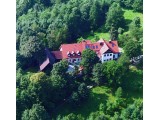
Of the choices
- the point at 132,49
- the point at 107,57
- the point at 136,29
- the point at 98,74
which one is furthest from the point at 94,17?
the point at 98,74

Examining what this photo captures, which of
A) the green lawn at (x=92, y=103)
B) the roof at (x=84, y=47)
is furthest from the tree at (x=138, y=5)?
the green lawn at (x=92, y=103)

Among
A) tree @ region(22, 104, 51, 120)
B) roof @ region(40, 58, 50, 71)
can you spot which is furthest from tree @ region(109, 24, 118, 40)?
tree @ region(22, 104, 51, 120)

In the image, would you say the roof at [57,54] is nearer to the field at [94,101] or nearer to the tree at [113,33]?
the field at [94,101]

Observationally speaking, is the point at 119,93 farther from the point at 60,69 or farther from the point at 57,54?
the point at 57,54

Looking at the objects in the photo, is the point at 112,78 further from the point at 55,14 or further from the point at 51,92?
the point at 55,14

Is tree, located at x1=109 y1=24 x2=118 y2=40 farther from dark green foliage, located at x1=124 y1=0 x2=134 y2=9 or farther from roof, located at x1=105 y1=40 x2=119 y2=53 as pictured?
dark green foliage, located at x1=124 y1=0 x2=134 y2=9
